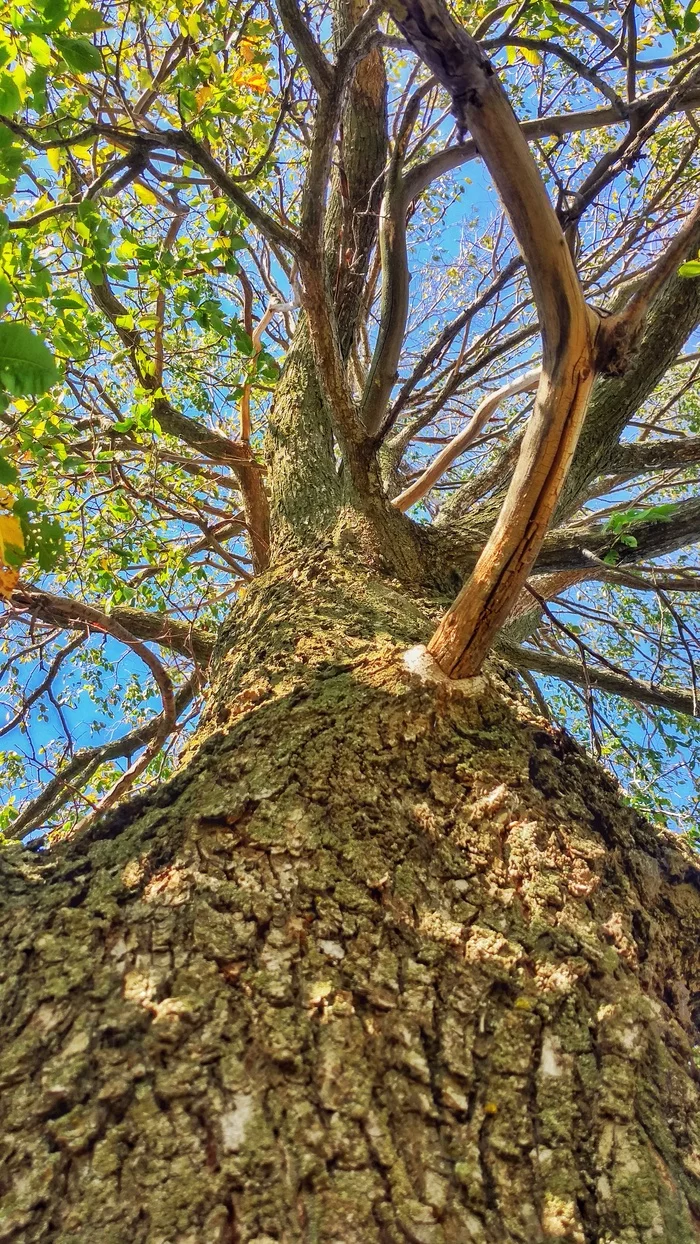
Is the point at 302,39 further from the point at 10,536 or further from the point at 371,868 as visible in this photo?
the point at 371,868

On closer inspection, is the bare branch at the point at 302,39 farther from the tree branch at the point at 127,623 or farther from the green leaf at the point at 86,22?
the tree branch at the point at 127,623

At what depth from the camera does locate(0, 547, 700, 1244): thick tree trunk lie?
2.91 ft

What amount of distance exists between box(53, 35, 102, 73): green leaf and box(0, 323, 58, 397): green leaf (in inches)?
46.9

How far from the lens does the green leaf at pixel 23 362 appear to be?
1.01 m

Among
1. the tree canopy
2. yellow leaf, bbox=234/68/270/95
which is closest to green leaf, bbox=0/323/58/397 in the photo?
the tree canopy

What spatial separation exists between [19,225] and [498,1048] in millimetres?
2736

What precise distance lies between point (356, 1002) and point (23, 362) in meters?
1.13

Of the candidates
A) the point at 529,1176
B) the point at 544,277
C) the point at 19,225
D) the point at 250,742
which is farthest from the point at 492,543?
the point at 19,225

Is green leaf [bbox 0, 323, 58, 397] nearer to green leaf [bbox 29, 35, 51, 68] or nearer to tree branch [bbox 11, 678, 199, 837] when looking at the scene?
green leaf [bbox 29, 35, 51, 68]

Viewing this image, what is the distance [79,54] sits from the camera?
1706 mm

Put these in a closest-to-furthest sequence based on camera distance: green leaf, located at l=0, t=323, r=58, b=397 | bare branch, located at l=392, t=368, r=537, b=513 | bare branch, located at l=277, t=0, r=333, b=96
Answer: green leaf, located at l=0, t=323, r=58, b=397 < bare branch, located at l=277, t=0, r=333, b=96 < bare branch, located at l=392, t=368, r=537, b=513

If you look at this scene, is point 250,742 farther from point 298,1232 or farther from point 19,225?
point 19,225

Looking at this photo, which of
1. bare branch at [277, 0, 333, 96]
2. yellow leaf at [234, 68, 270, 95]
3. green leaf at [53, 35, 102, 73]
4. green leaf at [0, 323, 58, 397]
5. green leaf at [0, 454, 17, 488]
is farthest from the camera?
yellow leaf at [234, 68, 270, 95]

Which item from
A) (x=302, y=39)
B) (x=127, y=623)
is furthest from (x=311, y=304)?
(x=127, y=623)
